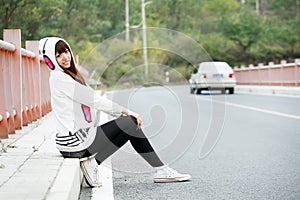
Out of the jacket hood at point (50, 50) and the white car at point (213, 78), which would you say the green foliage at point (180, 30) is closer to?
the white car at point (213, 78)

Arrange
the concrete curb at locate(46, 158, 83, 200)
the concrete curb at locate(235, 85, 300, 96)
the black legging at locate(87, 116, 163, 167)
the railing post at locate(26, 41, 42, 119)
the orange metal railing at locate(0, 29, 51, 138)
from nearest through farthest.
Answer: the concrete curb at locate(46, 158, 83, 200) < the black legging at locate(87, 116, 163, 167) < the orange metal railing at locate(0, 29, 51, 138) < the railing post at locate(26, 41, 42, 119) < the concrete curb at locate(235, 85, 300, 96)

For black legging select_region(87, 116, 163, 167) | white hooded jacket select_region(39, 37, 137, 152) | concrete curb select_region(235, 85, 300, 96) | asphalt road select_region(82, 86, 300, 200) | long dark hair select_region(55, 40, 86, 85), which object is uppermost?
long dark hair select_region(55, 40, 86, 85)

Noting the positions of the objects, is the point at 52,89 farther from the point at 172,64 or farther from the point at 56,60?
the point at 172,64

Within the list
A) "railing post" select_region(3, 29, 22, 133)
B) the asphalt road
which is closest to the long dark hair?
the asphalt road

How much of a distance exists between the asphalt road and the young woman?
519mm

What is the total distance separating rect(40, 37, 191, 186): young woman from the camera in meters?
6.03

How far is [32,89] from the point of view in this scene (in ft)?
38.4

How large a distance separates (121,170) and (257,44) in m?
55.2

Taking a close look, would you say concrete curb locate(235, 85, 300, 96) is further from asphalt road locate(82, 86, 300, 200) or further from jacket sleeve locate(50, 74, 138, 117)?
jacket sleeve locate(50, 74, 138, 117)

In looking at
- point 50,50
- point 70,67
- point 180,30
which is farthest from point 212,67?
point 180,30

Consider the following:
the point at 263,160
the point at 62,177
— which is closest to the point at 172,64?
the point at 263,160

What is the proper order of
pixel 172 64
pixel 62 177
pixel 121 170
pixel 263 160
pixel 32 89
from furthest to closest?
pixel 172 64, pixel 32 89, pixel 263 160, pixel 121 170, pixel 62 177

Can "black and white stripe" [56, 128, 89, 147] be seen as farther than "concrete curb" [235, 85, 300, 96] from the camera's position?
No

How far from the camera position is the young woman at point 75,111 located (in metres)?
6.03
